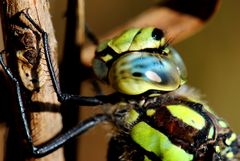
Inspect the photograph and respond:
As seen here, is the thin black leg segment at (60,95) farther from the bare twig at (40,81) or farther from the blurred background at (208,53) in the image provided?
the blurred background at (208,53)

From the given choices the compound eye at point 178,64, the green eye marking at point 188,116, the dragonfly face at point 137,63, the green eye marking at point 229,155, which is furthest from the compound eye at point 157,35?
the green eye marking at point 229,155

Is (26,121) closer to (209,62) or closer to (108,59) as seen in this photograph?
(108,59)

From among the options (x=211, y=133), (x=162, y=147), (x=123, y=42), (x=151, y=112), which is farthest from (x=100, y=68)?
(x=211, y=133)

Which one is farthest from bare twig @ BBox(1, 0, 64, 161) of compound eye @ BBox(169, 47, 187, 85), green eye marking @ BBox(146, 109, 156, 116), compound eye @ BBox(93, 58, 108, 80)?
compound eye @ BBox(169, 47, 187, 85)

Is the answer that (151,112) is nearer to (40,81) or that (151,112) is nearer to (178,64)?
(178,64)

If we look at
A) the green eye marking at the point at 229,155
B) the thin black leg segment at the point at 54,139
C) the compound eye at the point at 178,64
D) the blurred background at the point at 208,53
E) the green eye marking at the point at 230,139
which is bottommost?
the blurred background at the point at 208,53

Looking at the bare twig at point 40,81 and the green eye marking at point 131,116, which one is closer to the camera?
the bare twig at point 40,81

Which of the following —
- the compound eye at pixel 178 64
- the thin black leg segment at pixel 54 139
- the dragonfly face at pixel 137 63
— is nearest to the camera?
the thin black leg segment at pixel 54 139
